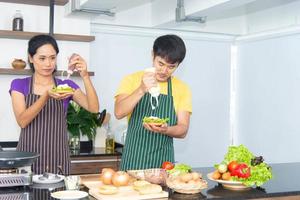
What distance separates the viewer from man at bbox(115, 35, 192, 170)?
2828mm

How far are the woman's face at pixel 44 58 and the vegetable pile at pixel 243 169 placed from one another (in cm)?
120

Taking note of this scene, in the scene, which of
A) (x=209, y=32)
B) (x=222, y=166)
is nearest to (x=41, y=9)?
(x=209, y=32)

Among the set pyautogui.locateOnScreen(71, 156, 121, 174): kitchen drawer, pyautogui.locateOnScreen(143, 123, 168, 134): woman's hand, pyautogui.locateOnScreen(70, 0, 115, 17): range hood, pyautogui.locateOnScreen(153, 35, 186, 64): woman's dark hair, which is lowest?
pyautogui.locateOnScreen(71, 156, 121, 174): kitchen drawer

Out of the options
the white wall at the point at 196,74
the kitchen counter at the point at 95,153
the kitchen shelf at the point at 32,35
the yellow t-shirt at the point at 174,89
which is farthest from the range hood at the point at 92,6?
the yellow t-shirt at the point at 174,89

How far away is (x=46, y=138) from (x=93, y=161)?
1.43 m

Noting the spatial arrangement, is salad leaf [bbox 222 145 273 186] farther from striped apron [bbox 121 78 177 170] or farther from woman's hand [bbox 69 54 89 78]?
woman's hand [bbox 69 54 89 78]

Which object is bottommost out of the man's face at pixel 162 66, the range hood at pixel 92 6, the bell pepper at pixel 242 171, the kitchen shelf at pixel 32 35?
the bell pepper at pixel 242 171

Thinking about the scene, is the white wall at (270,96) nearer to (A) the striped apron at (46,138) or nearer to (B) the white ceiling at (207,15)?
(B) the white ceiling at (207,15)

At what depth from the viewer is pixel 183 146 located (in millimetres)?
5520

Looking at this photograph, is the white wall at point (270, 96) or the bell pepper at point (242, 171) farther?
the white wall at point (270, 96)

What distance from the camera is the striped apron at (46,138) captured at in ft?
9.25

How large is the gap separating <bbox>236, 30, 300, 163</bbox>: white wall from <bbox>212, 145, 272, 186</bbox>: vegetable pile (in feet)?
8.12

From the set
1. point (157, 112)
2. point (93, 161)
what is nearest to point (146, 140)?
point (157, 112)

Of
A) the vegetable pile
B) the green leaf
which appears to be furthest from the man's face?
the green leaf
